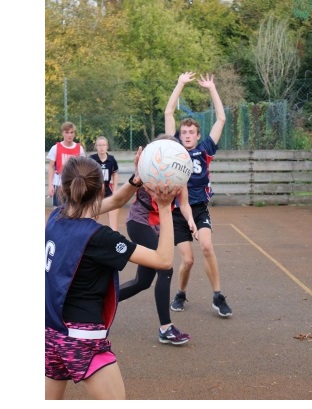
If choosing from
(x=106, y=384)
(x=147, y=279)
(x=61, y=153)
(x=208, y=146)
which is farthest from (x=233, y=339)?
(x=61, y=153)

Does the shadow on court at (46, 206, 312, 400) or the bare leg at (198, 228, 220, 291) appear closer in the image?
the shadow on court at (46, 206, 312, 400)

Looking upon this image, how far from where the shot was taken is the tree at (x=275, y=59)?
37.2 m

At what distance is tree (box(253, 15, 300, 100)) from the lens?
37.2 meters

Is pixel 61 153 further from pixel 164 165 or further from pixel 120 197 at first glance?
pixel 164 165

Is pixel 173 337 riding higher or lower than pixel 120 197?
lower

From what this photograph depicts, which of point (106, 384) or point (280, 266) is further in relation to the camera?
point (280, 266)

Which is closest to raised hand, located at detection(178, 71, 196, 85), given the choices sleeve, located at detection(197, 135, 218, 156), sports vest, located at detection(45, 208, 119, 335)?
sleeve, located at detection(197, 135, 218, 156)

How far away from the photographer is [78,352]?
4207 mm

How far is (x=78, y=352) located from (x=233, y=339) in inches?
134

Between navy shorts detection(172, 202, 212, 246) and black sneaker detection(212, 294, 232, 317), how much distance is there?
0.61 m

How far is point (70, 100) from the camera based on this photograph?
2328cm

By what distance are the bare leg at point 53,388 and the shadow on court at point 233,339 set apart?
144 centimetres

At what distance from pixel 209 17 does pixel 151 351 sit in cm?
3952

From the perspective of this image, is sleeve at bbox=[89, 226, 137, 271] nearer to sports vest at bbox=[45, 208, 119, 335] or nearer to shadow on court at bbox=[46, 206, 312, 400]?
sports vest at bbox=[45, 208, 119, 335]
